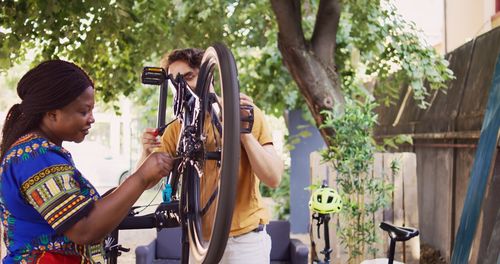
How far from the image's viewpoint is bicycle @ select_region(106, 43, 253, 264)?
1595 mm

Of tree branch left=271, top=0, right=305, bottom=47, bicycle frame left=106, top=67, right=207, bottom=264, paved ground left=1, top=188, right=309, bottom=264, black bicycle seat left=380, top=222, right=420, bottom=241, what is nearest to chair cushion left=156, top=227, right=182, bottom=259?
paved ground left=1, top=188, right=309, bottom=264

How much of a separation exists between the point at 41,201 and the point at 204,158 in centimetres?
48

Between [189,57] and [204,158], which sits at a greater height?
[189,57]

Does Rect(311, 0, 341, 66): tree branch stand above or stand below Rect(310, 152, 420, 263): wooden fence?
above

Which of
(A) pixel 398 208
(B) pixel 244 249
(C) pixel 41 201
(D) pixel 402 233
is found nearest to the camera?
(C) pixel 41 201

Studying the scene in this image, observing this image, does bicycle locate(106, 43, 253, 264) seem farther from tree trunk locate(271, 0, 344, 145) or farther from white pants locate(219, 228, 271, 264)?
tree trunk locate(271, 0, 344, 145)

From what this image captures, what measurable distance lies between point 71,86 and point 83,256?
0.45 m

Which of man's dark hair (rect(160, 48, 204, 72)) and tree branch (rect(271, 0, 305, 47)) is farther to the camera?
tree branch (rect(271, 0, 305, 47))

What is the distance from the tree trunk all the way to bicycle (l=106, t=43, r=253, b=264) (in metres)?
3.65

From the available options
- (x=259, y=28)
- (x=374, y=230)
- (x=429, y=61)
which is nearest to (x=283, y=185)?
(x=259, y=28)

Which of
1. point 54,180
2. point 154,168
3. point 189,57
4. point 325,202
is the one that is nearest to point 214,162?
point 154,168

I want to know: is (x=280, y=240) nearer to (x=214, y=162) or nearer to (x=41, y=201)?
(x=214, y=162)

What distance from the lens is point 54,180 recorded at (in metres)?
1.65

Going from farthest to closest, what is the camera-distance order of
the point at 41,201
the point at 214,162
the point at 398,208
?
the point at 398,208, the point at 214,162, the point at 41,201
